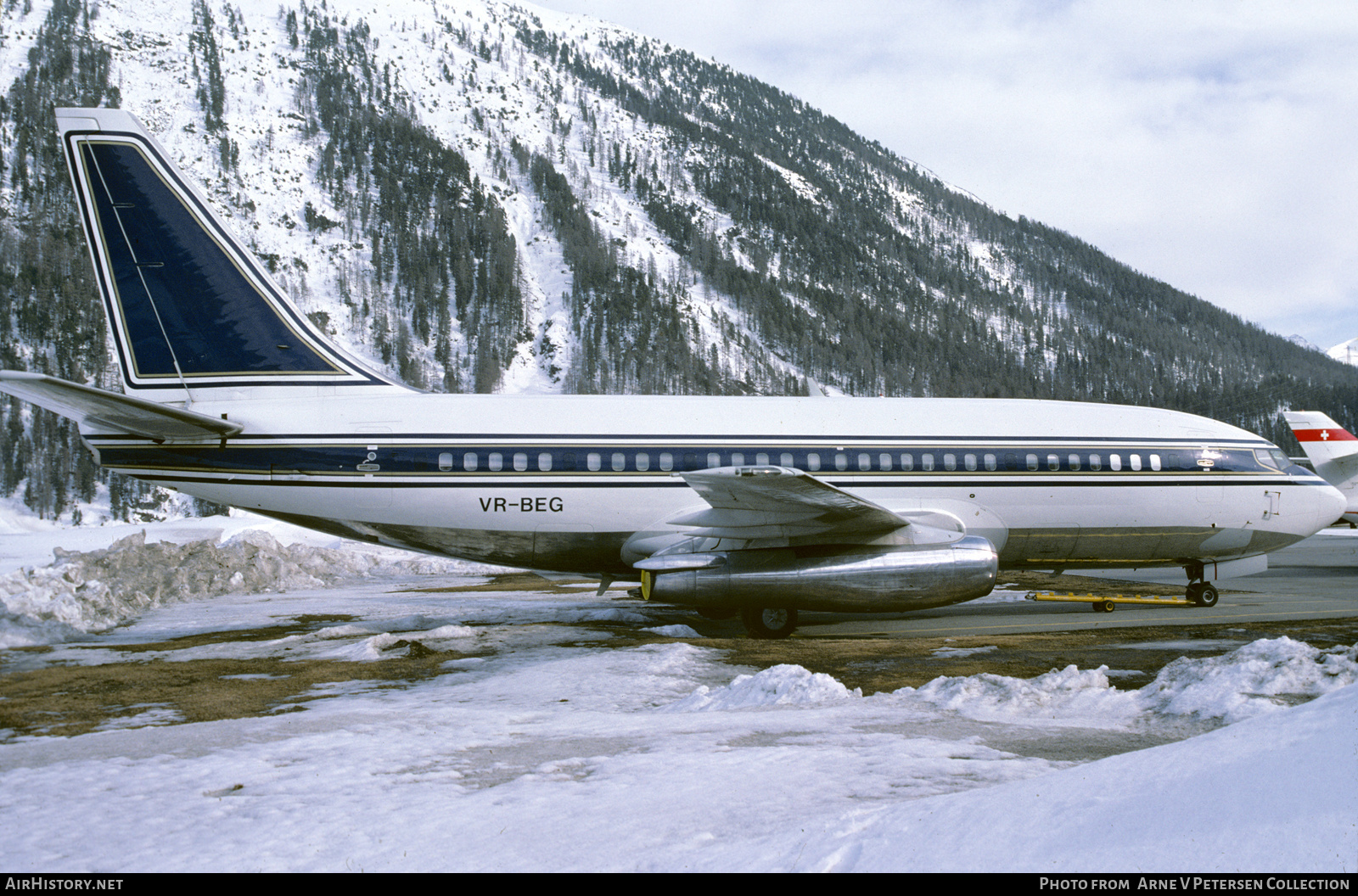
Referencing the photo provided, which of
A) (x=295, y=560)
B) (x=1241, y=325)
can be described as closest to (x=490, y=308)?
(x=295, y=560)

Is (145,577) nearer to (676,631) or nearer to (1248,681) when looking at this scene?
(676,631)

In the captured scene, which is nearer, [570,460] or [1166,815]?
[1166,815]

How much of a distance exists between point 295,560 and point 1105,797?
20978 mm

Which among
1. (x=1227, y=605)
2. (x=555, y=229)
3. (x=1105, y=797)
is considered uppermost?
(x=555, y=229)

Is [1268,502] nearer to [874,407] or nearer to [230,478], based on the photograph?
[874,407]

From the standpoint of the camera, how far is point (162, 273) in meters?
12.1

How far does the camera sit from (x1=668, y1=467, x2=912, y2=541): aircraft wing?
1024 cm

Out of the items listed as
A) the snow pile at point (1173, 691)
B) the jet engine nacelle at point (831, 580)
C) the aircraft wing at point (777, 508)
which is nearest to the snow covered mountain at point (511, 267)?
the aircraft wing at point (777, 508)

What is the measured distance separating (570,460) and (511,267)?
14538cm

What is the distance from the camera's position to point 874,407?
13859mm

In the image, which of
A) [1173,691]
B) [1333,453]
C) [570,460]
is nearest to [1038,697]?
[1173,691]

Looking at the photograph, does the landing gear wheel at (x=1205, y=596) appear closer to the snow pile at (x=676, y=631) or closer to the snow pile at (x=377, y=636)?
the snow pile at (x=676, y=631)

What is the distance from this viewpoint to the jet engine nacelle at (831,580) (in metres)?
11.3

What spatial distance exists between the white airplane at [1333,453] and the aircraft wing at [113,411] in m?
29.1
